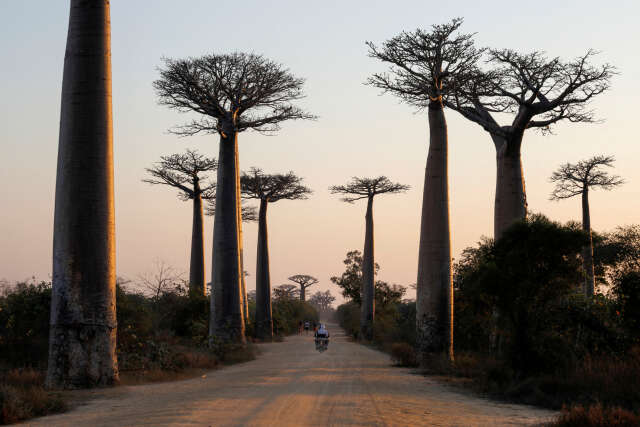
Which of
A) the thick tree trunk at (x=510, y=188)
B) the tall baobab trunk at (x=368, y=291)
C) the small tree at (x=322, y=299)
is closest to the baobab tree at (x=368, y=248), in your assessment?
the tall baobab trunk at (x=368, y=291)

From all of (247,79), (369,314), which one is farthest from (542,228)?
(369,314)

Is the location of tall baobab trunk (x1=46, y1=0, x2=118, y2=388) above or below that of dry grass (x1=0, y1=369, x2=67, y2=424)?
above

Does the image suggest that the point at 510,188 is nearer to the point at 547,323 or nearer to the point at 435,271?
the point at 435,271

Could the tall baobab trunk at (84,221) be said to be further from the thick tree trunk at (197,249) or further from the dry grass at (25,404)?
the thick tree trunk at (197,249)

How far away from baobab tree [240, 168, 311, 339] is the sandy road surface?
22.2 meters

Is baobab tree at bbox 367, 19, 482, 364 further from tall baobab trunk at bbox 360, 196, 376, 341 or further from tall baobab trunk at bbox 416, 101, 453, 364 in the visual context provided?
tall baobab trunk at bbox 360, 196, 376, 341

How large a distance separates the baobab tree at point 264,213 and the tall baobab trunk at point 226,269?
1302 cm

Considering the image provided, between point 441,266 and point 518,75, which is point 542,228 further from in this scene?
point 518,75

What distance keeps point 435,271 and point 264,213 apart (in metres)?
20.8

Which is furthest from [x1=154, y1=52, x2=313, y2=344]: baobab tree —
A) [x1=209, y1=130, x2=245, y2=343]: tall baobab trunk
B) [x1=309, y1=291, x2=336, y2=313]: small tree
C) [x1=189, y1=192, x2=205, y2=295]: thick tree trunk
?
[x1=309, y1=291, x2=336, y2=313]: small tree

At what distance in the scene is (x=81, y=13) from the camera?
36.1 ft

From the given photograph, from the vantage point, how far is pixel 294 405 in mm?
7812

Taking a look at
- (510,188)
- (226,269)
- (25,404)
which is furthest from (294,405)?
(226,269)

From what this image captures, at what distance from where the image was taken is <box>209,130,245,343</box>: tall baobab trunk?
774 inches
